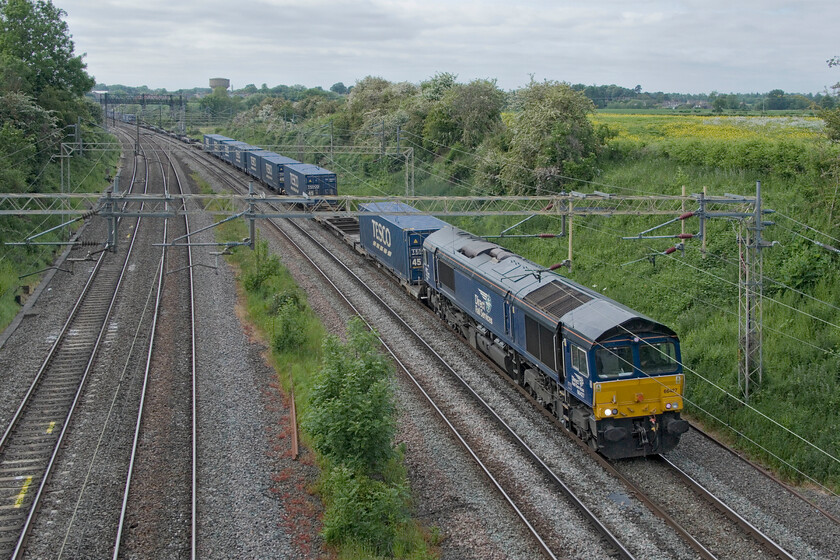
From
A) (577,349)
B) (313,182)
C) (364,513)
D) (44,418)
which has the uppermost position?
(313,182)

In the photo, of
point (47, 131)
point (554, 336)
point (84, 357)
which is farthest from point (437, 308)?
point (47, 131)

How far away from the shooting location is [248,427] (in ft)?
59.4

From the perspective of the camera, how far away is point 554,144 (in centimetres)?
3706

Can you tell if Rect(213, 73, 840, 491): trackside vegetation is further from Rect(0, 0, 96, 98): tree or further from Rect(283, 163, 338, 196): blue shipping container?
Rect(0, 0, 96, 98): tree

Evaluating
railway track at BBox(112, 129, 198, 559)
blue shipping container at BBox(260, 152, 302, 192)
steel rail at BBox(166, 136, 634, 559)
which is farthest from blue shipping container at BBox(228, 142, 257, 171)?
steel rail at BBox(166, 136, 634, 559)

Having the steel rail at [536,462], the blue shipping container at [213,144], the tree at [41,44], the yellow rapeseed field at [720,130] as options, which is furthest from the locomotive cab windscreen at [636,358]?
the blue shipping container at [213,144]

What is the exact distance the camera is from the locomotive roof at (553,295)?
1538 cm

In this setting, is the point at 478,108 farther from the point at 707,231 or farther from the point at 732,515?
the point at 732,515

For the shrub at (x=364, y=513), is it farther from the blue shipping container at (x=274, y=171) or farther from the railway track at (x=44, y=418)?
the blue shipping container at (x=274, y=171)

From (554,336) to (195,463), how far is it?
334 inches

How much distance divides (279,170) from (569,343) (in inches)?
1530

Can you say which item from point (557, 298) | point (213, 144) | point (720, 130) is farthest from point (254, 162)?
point (557, 298)

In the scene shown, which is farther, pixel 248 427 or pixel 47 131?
pixel 47 131

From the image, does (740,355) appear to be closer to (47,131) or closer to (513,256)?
(513,256)
